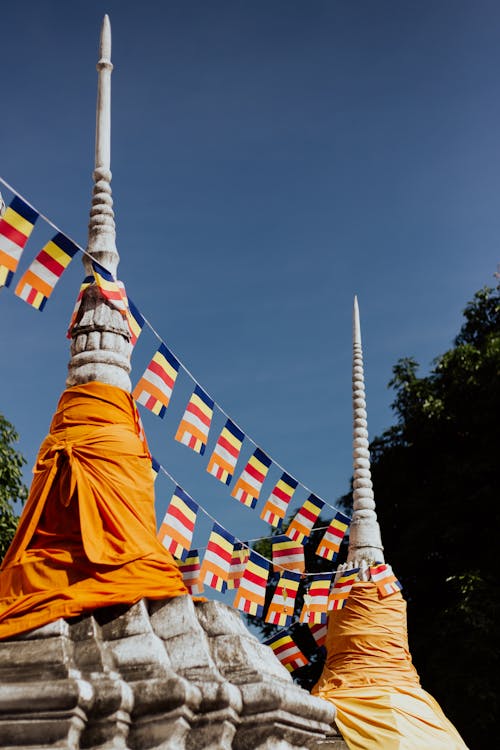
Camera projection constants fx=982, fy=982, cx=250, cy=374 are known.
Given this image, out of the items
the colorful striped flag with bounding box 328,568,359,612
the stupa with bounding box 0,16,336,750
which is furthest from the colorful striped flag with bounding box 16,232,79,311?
the colorful striped flag with bounding box 328,568,359,612

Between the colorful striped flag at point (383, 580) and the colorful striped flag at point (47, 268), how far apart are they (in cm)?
685

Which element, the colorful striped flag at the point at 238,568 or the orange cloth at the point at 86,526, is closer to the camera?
the orange cloth at the point at 86,526

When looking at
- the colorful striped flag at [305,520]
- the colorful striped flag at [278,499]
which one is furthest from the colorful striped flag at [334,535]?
the colorful striped flag at [278,499]

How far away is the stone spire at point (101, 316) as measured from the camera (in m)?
6.83

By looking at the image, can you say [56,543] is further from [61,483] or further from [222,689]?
[222,689]

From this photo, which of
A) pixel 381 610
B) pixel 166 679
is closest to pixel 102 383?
pixel 166 679

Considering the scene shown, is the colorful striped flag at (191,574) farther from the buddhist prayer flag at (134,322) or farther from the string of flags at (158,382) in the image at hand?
the buddhist prayer flag at (134,322)

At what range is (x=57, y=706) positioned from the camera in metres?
4.89

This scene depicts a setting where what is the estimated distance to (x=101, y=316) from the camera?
701 centimetres

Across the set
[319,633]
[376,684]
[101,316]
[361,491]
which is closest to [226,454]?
[101,316]

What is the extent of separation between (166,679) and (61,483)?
1.60m

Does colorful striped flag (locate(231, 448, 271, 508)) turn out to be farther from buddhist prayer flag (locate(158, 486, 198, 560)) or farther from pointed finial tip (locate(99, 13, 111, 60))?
pointed finial tip (locate(99, 13, 111, 60))

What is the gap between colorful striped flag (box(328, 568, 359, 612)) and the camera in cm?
1234

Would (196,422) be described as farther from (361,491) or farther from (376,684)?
(361,491)
